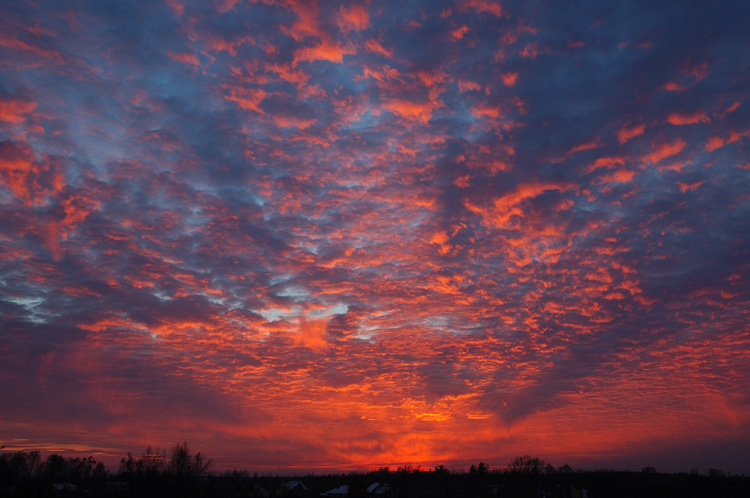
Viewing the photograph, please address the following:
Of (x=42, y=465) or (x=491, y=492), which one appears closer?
(x=491, y=492)

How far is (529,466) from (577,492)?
Answer: 11207cm

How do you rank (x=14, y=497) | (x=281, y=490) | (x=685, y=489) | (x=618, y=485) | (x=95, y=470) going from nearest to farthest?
1. (x=14, y=497)
2. (x=685, y=489)
3. (x=618, y=485)
4. (x=281, y=490)
5. (x=95, y=470)

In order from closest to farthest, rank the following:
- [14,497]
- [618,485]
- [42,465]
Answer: [14,497]
[618,485]
[42,465]

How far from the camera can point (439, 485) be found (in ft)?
439

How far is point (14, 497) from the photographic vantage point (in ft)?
204

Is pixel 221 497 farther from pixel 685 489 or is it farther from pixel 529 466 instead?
pixel 529 466

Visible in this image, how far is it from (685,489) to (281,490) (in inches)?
3089

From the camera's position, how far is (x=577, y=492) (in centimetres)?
5016

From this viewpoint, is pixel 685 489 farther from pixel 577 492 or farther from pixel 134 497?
pixel 134 497

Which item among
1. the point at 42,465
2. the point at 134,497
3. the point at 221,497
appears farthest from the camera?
the point at 42,465

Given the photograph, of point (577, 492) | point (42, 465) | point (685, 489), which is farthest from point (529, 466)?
point (42, 465)

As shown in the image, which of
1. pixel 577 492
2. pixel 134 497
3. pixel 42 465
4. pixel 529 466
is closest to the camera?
pixel 577 492

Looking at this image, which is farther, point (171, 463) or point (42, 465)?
point (42, 465)

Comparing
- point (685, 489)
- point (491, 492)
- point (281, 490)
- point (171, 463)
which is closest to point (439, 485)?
point (491, 492)
